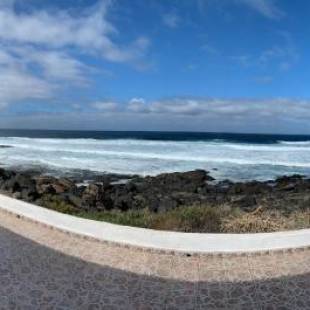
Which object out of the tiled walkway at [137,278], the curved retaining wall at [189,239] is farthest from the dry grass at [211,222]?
the tiled walkway at [137,278]

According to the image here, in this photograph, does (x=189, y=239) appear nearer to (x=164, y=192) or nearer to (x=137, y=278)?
(x=137, y=278)

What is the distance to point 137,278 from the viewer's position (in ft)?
15.5

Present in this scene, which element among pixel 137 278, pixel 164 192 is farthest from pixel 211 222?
pixel 164 192

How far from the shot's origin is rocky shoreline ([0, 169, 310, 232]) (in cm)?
1154

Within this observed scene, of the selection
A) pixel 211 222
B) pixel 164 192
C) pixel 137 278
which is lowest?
pixel 164 192

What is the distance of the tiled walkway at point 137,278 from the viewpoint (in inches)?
164

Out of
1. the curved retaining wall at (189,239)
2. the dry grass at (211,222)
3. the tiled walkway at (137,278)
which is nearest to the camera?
the tiled walkway at (137,278)

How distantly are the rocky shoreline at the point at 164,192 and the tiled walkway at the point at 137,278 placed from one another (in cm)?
487

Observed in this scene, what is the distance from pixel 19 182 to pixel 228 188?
685cm

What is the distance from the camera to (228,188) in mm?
15859

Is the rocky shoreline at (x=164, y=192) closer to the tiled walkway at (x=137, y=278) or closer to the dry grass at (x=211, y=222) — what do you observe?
the dry grass at (x=211, y=222)

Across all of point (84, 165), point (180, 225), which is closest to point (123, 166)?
point (84, 165)

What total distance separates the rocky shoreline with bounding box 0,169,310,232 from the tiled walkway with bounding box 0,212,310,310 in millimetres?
4870

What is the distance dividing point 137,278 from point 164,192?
10.4 m
